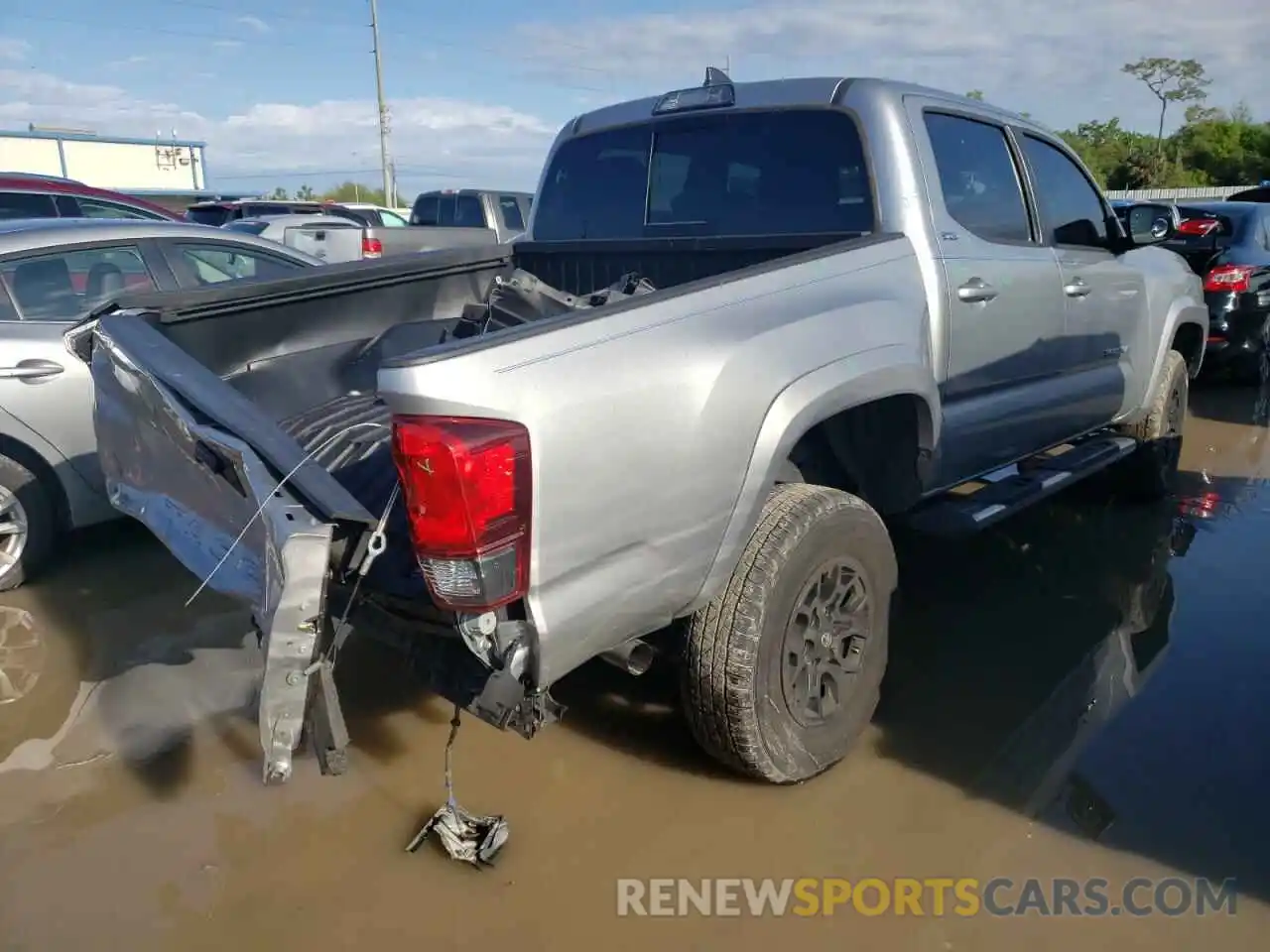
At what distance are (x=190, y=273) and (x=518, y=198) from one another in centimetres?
1105

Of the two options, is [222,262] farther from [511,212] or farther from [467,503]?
[511,212]

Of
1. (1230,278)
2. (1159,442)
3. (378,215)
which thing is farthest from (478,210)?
(1159,442)

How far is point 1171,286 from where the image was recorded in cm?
534

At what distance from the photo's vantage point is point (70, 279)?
4680 mm

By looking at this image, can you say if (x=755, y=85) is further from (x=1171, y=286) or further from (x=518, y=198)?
(x=518, y=198)

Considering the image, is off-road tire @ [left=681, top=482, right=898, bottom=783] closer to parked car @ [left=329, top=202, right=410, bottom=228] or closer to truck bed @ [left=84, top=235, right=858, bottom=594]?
truck bed @ [left=84, top=235, right=858, bottom=594]

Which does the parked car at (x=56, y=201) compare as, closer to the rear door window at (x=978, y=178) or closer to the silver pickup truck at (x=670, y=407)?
the silver pickup truck at (x=670, y=407)

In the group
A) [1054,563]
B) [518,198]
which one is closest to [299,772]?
[1054,563]

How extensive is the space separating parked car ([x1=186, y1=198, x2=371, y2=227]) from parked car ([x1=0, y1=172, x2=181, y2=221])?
15.9 feet

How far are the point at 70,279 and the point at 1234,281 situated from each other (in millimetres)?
8431

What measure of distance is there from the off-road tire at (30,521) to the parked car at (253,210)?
39.3 feet

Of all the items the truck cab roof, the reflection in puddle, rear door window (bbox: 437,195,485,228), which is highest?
the truck cab roof

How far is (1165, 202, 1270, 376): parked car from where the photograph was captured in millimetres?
8336

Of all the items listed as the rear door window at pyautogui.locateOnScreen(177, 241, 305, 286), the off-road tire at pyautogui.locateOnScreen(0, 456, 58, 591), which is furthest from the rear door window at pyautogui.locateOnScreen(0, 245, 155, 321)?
the off-road tire at pyautogui.locateOnScreen(0, 456, 58, 591)
